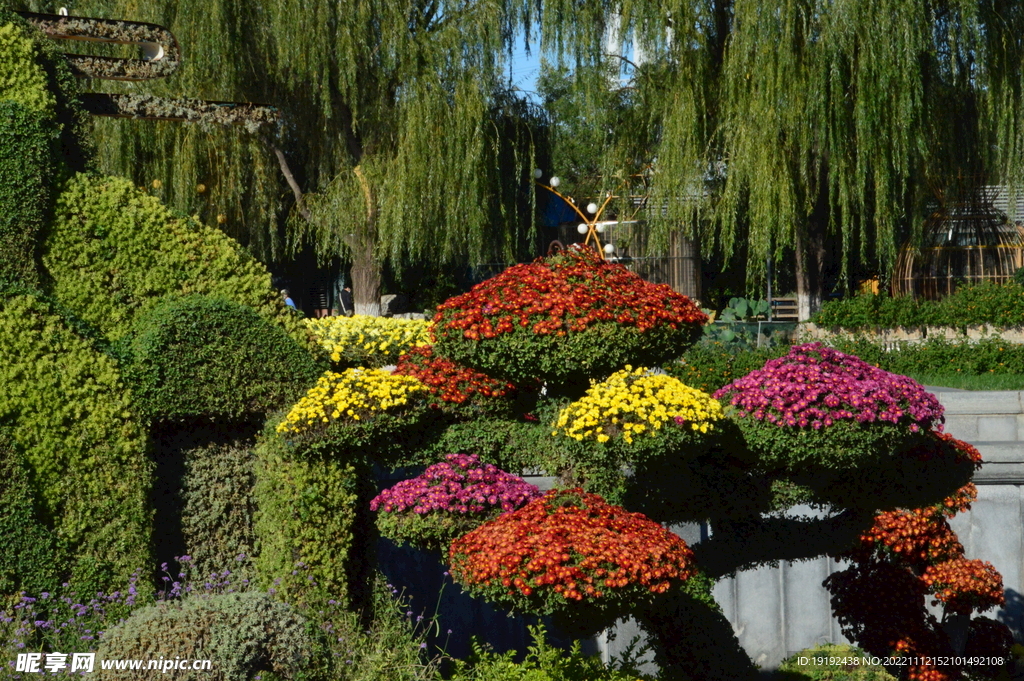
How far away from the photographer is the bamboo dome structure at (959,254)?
1833 cm

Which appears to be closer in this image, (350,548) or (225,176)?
(350,548)

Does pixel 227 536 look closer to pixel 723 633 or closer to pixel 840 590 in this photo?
pixel 723 633

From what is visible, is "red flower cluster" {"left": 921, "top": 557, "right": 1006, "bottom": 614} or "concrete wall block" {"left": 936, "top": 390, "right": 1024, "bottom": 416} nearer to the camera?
"red flower cluster" {"left": 921, "top": 557, "right": 1006, "bottom": 614}

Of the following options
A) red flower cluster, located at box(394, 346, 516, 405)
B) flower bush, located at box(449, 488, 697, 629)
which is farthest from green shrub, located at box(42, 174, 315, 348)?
flower bush, located at box(449, 488, 697, 629)

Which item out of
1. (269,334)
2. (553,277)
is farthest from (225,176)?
(553,277)

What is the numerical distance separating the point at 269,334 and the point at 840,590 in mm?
3988

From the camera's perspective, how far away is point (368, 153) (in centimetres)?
1666

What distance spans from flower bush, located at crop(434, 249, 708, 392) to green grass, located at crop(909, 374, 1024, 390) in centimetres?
856

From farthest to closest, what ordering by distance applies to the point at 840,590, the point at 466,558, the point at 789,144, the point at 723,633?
1. the point at 789,144
2. the point at 840,590
3. the point at 723,633
4. the point at 466,558

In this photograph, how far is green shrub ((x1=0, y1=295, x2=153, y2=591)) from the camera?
5.65 metres

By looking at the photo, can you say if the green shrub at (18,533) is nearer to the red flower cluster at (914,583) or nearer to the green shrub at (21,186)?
the green shrub at (21,186)

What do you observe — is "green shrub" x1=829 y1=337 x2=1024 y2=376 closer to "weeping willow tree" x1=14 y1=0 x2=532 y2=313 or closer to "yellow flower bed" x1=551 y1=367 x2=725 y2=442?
"weeping willow tree" x1=14 y1=0 x2=532 y2=313

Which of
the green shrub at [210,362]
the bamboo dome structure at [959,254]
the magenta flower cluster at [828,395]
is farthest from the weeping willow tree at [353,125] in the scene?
the magenta flower cluster at [828,395]

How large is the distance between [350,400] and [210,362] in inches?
35.0
